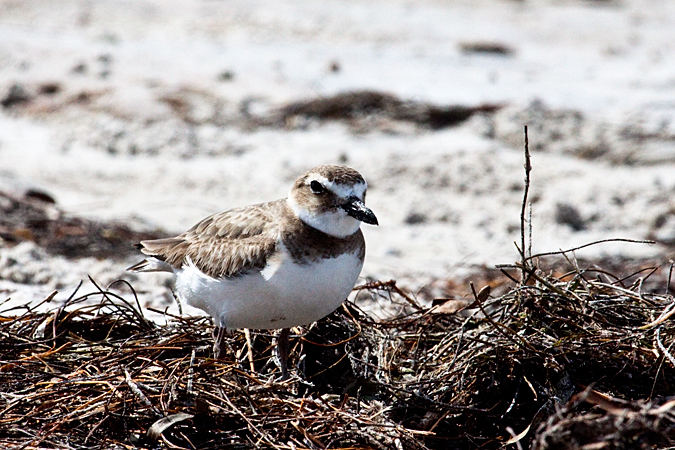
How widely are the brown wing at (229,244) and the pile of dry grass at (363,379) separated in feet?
1.42

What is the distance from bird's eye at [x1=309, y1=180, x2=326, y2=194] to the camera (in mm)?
3926

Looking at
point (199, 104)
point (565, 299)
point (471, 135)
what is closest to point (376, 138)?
point (471, 135)

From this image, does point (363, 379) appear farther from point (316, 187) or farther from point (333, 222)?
point (316, 187)

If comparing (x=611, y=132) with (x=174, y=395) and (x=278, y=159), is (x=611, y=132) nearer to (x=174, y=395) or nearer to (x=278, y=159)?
(x=278, y=159)

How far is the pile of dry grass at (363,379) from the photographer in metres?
3.47

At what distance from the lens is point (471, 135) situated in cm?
→ 881

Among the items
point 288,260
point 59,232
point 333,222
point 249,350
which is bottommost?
point 59,232

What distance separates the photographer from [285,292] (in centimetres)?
366

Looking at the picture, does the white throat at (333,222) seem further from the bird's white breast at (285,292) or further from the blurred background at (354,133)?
the blurred background at (354,133)

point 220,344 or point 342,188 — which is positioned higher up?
point 342,188

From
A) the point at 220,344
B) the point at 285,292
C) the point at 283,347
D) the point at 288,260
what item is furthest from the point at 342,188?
the point at 220,344

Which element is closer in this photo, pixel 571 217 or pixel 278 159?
pixel 571 217

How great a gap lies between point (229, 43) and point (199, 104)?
2210 mm

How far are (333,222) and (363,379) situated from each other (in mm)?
808
